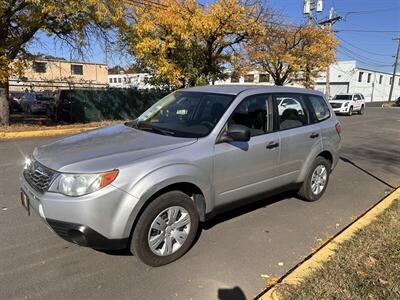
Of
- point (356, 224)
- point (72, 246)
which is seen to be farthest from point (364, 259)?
point (72, 246)

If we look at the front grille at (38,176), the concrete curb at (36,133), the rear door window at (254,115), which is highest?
the rear door window at (254,115)

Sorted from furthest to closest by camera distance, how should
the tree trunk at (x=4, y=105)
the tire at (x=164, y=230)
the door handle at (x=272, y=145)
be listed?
the tree trunk at (x=4, y=105), the door handle at (x=272, y=145), the tire at (x=164, y=230)

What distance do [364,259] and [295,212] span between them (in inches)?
60.9

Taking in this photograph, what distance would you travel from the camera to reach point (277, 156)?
4.68m

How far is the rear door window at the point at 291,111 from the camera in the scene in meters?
4.84

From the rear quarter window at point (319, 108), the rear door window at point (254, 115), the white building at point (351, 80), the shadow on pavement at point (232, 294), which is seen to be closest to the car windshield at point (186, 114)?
the rear door window at point (254, 115)

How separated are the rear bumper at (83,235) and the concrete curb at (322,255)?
1.35 metres

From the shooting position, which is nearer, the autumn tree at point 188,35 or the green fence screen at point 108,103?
the autumn tree at point 188,35

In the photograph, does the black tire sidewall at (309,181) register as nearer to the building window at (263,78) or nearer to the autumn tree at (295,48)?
the autumn tree at (295,48)

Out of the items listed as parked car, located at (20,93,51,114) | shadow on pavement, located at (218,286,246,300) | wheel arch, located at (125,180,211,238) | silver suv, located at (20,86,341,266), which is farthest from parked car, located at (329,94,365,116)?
shadow on pavement, located at (218,286,246,300)

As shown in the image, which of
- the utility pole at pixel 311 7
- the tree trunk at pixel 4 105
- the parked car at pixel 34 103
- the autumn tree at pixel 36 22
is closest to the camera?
the autumn tree at pixel 36 22

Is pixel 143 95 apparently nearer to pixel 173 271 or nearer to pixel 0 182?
pixel 0 182

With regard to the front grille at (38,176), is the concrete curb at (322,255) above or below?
below

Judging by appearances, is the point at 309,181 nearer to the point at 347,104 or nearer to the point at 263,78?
the point at 347,104
